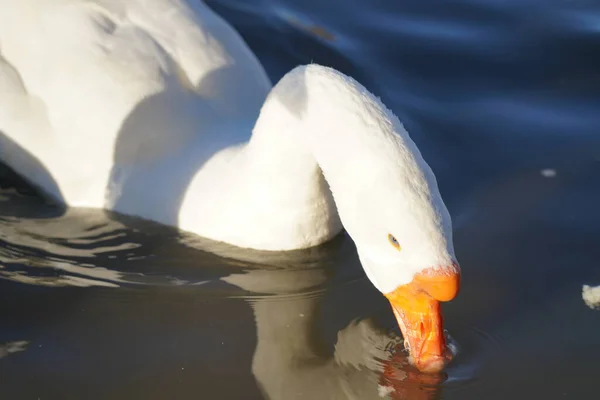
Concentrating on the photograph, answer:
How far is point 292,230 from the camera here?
5.08 metres

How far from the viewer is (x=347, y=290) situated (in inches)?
196

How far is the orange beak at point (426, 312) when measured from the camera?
13.3ft

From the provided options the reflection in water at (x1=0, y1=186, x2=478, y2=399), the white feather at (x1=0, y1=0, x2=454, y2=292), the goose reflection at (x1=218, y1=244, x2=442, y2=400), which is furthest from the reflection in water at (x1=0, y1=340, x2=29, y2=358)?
the white feather at (x1=0, y1=0, x2=454, y2=292)

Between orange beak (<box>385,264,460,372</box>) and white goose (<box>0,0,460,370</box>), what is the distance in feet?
1.18

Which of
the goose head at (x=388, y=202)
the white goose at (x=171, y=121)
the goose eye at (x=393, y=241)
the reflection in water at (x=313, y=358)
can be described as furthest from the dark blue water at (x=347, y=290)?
the goose eye at (x=393, y=241)

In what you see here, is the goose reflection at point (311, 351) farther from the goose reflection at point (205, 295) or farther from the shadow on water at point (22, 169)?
the shadow on water at point (22, 169)

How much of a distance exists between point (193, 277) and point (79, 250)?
568 millimetres

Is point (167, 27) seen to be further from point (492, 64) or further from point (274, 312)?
point (492, 64)

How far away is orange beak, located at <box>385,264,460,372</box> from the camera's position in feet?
13.3

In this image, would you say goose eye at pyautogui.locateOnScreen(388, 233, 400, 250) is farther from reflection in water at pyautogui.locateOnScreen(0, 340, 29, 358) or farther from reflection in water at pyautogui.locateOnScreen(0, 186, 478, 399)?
reflection in water at pyautogui.locateOnScreen(0, 340, 29, 358)

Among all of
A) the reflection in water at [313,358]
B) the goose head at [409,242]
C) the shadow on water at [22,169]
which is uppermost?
the shadow on water at [22,169]

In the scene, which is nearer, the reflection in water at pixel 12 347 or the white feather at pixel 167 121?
the reflection in water at pixel 12 347

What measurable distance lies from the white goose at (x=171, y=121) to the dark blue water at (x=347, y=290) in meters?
0.16

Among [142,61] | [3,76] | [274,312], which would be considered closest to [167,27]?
[142,61]
